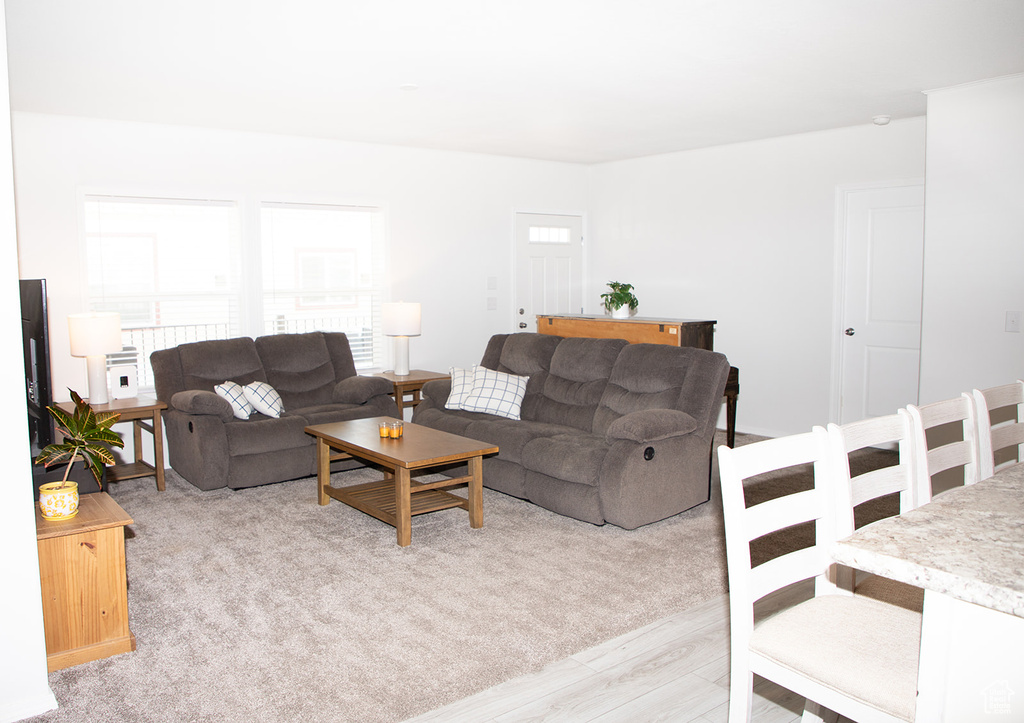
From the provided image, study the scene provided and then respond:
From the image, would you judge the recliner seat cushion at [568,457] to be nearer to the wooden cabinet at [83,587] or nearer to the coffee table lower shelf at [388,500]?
the coffee table lower shelf at [388,500]

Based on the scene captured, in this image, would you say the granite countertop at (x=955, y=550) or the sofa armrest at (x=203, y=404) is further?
the sofa armrest at (x=203, y=404)

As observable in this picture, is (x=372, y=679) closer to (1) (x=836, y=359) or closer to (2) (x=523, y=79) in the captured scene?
(2) (x=523, y=79)

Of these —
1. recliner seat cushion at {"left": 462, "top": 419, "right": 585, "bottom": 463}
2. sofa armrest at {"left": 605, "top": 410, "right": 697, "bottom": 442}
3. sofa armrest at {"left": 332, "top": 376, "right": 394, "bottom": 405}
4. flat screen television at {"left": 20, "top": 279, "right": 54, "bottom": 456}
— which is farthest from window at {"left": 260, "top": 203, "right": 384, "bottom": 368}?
sofa armrest at {"left": 605, "top": 410, "right": 697, "bottom": 442}

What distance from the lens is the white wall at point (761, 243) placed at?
Result: 5.67 m

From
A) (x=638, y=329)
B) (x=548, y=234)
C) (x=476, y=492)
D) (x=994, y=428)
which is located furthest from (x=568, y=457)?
(x=548, y=234)

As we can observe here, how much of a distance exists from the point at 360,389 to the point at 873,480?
12.9ft

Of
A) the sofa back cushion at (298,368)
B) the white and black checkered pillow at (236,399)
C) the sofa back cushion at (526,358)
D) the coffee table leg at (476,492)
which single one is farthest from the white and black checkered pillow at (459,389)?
the white and black checkered pillow at (236,399)

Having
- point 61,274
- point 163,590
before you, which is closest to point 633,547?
point 163,590

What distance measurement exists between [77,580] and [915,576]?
2.58 metres

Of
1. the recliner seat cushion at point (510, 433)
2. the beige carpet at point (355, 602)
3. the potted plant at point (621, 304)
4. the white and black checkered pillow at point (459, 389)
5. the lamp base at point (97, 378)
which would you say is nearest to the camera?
the beige carpet at point (355, 602)

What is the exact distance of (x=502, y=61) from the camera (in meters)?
3.79

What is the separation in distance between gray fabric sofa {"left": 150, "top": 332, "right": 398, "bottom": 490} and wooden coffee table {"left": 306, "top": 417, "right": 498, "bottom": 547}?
1.45 ft

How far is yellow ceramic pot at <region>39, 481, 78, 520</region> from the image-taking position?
8.60ft

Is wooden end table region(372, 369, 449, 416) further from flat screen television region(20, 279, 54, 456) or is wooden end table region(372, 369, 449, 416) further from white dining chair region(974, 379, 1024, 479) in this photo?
white dining chair region(974, 379, 1024, 479)
